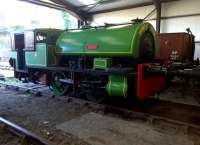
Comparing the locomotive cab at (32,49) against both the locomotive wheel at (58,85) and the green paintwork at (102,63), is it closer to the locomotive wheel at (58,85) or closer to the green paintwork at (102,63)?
the locomotive wheel at (58,85)

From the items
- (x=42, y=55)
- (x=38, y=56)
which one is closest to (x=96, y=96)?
(x=42, y=55)

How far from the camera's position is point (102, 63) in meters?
6.35

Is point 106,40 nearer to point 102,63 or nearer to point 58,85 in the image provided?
point 102,63

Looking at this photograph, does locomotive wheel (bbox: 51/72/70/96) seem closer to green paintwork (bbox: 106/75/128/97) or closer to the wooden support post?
green paintwork (bbox: 106/75/128/97)

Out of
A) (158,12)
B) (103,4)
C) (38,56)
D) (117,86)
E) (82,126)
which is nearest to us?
(82,126)

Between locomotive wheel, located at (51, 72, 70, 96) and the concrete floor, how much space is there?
1.00 metres

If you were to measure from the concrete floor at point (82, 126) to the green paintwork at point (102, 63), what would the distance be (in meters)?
1.29

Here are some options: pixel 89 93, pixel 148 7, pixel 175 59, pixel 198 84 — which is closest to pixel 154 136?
pixel 89 93

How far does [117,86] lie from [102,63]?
0.90m

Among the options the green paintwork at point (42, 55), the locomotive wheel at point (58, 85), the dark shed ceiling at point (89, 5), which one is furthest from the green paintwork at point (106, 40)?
the dark shed ceiling at point (89, 5)

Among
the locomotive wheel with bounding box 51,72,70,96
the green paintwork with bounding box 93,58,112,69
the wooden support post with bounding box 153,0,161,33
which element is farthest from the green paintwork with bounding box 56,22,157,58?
the wooden support post with bounding box 153,0,161,33

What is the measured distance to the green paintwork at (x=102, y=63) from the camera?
6.27 meters

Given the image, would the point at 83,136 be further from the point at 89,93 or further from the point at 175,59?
the point at 175,59

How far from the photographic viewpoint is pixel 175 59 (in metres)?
10.1
